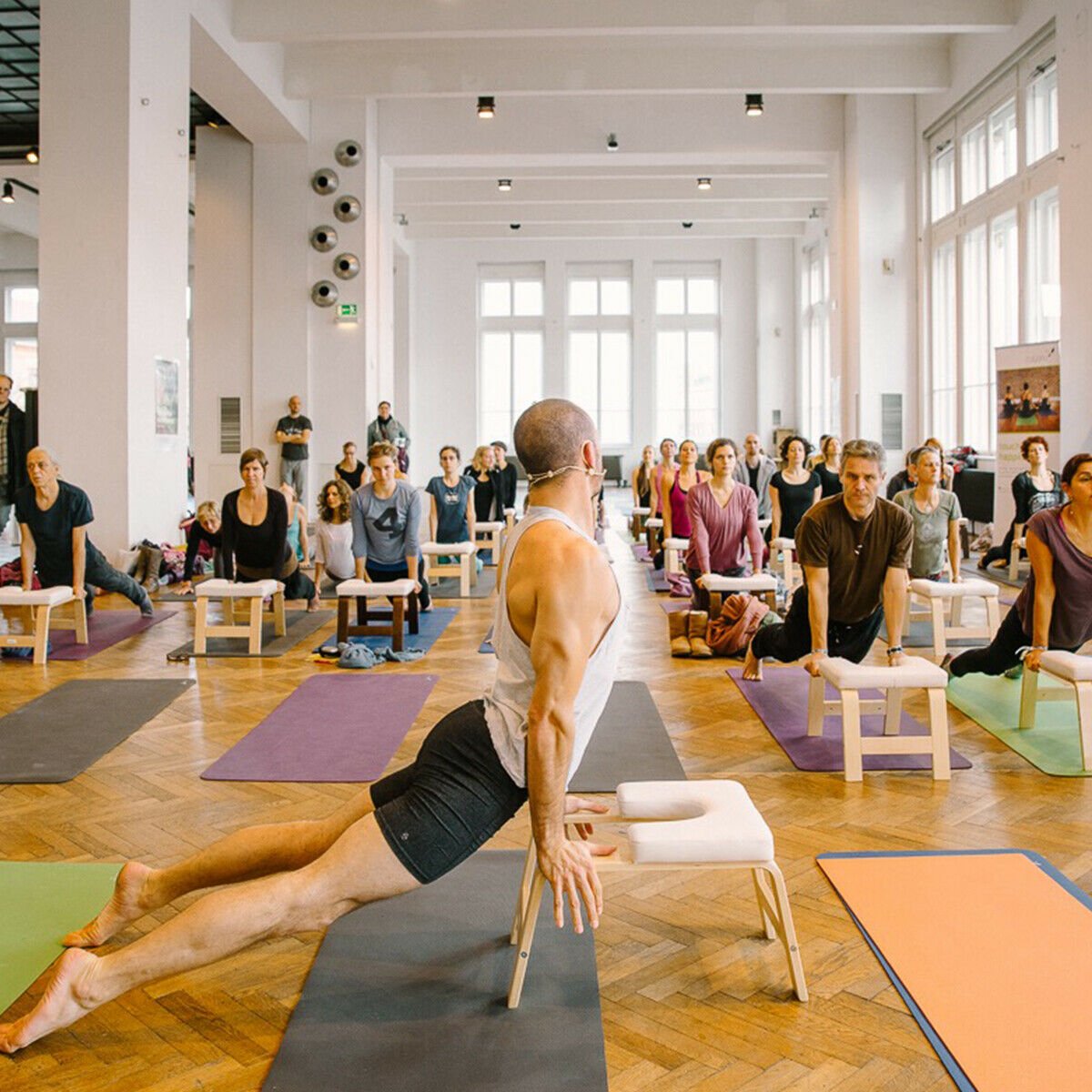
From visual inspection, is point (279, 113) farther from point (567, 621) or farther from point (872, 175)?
point (567, 621)

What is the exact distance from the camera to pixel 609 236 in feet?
65.5

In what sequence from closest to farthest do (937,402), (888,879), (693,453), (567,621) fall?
(567,621) < (888,879) < (693,453) < (937,402)

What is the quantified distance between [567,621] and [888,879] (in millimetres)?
1421

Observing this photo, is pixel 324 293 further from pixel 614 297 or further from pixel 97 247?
pixel 614 297

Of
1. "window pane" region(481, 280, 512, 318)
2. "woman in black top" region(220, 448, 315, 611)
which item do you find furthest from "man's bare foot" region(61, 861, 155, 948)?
"window pane" region(481, 280, 512, 318)

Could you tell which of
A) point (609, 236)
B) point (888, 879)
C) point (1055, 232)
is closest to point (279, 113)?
point (1055, 232)

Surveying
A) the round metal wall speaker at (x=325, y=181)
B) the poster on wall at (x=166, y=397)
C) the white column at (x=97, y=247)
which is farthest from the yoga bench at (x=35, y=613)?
the round metal wall speaker at (x=325, y=181)

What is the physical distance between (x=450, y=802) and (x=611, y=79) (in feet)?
35.5

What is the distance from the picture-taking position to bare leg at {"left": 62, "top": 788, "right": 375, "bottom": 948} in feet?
7.23

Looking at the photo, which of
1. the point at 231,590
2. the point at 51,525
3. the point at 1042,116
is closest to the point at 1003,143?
the point at 1042,116

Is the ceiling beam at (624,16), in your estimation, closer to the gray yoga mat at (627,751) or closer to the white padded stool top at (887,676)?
the gray yoga mat at (627,751)

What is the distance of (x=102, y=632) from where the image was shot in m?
6.76

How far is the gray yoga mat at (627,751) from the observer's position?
3.78m

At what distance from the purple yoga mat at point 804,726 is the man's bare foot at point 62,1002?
2.53m
